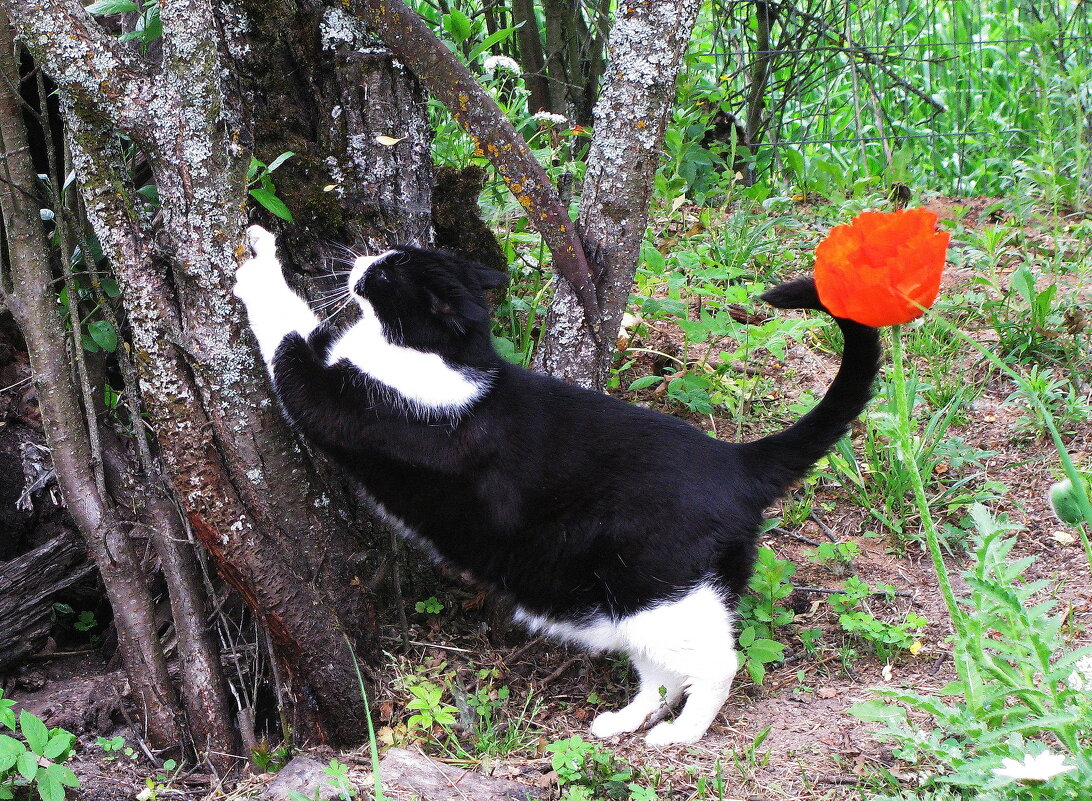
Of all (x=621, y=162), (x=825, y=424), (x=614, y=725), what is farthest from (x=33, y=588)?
(x=825, y=424)

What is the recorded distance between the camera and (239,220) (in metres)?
2.00

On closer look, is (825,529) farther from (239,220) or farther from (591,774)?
(239,220)

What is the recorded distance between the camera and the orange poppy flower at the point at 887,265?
1266mm

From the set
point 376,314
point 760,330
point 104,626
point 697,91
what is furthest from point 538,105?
point 104,626

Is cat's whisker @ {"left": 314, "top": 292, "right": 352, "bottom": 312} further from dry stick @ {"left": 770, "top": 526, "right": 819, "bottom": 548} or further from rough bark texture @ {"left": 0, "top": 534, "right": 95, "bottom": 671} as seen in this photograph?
dry stick @ {"left": 770, "top": 526, "right": 819, "bottom": 548}

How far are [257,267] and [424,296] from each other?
0.40 m

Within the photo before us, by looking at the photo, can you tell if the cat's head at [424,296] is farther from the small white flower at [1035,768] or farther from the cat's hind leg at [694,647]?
the small white flower at [1035,768]

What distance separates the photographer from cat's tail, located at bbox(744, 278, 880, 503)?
2.00 metres

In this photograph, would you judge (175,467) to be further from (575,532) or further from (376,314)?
(575,532)

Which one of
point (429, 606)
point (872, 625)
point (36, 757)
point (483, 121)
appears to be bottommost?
point (872, 625)

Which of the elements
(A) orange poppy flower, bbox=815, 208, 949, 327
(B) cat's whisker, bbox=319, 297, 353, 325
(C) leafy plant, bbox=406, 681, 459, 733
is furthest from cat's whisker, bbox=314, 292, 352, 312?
(A) orange poppy flower, bbox=815, 208, 949, 327

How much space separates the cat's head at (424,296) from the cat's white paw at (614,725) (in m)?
0.99

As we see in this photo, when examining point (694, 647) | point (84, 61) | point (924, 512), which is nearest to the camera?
point (924, 512)

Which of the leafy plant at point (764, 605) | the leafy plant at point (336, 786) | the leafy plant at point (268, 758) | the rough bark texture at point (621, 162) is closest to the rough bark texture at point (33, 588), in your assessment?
the leafy plant at point (268, 758)
